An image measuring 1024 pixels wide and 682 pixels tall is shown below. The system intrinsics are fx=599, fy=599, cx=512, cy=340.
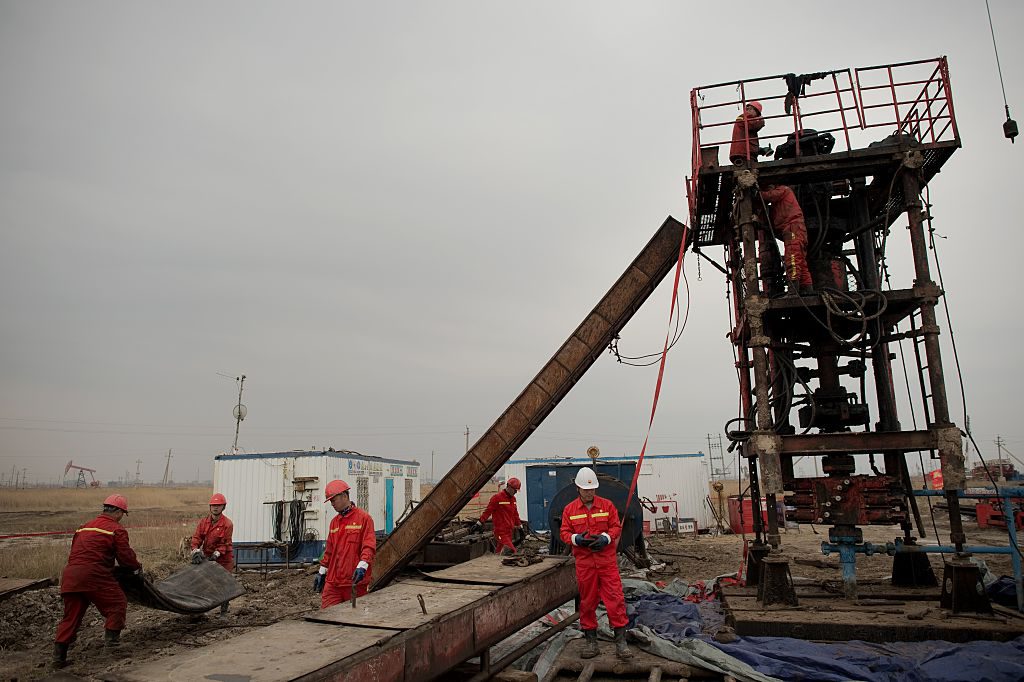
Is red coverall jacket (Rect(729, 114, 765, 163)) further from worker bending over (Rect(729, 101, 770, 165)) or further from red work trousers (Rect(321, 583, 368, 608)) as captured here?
red work trousers (Rect(321, 583, 368, 608))

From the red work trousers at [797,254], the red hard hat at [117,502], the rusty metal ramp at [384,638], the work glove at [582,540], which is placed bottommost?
the rusty metal ramp at [384,638]

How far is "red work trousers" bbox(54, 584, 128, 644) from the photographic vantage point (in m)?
6.82

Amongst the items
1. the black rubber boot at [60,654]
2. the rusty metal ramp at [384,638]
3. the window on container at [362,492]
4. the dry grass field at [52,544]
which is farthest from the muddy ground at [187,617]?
the window on container at [362,492]

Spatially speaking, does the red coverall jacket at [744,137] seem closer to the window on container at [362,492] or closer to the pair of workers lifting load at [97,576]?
the pair of workers lifting load at [97,576]

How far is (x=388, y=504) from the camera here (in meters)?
18.1

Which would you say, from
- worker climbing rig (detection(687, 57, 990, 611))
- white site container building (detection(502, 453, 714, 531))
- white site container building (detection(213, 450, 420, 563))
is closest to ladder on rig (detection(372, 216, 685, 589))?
worker climbing rig (detection(687, 57, 990, 611))

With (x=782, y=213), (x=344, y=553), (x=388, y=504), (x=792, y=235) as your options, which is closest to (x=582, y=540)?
(x=344, y=553)

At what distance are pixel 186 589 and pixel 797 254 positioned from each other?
9.63 meters

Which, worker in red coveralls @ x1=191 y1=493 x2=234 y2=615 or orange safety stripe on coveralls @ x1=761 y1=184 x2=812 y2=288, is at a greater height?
orange safety stripe on coveralls @ x1=761 y1=184 x2=812 y2=288

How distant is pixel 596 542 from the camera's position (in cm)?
594

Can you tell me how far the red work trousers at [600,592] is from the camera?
598 centimetres

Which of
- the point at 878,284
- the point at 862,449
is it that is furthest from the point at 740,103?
the point at 862,449

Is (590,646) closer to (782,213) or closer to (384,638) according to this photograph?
(384,638)

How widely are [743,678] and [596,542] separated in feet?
5.60
